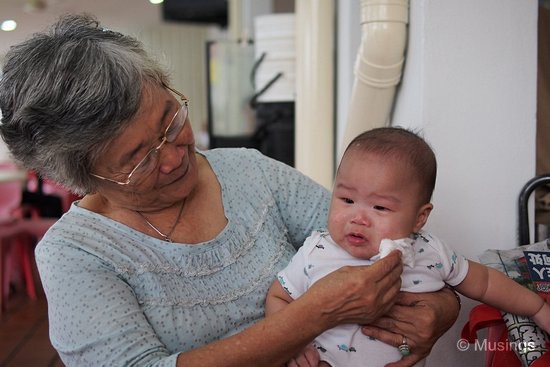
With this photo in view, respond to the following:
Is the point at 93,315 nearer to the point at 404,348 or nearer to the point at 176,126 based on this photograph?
the point at 176,126

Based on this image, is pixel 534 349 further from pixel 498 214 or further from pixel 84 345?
pixel 84 345

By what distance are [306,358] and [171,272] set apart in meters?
0.37

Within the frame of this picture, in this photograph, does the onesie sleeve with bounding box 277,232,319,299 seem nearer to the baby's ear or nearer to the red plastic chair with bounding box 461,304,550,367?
the baby's ear

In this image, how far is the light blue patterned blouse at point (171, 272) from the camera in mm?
1218

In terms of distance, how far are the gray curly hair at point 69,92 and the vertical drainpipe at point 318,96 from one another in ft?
6.07

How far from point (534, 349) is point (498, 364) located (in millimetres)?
134

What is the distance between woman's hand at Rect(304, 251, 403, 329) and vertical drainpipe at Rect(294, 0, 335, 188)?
1.92 m

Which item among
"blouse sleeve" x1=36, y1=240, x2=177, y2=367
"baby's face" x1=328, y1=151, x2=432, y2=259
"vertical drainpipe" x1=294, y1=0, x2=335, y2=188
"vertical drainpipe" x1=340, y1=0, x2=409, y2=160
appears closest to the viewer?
"blouse sleeve" x1=36, y1=240, x2=177, y2=367

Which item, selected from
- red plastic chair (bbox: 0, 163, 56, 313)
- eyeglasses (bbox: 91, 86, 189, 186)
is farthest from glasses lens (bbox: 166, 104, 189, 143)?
red plastic chair (bbox: 0, 163, 56, 313)

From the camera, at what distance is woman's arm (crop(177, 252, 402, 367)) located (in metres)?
1.21

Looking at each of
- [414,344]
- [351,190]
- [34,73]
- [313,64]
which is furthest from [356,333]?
[313,64]

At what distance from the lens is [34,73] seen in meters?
1.23

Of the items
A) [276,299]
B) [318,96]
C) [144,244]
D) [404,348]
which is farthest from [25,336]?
[404,348]

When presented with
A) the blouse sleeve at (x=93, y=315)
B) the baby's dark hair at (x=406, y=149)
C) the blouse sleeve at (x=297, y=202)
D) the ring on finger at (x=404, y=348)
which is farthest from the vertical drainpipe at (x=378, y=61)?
the blouse sleeve at (x=93, y=315)
